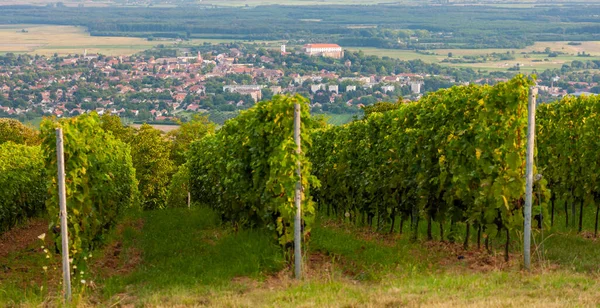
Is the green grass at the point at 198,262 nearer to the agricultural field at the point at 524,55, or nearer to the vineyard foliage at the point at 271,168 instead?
the vineyard foliage at the point at 271,168

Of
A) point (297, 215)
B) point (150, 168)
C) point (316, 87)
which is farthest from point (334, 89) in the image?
point (297, 215)

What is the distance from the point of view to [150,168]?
4653 cm

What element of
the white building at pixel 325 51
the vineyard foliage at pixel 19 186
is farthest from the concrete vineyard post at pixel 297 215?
the white building at pixel 325 51

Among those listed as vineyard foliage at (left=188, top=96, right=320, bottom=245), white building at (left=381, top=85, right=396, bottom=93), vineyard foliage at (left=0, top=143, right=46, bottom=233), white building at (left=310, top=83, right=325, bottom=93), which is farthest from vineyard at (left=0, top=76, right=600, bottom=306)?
white building at (left=310, top=83, right=325, bottom=93)

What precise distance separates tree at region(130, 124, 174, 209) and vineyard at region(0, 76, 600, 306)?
81.3ft

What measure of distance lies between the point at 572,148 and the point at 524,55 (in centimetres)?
14735

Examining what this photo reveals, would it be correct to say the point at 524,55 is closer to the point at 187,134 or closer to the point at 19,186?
the point at 187,134

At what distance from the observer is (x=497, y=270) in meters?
11.4

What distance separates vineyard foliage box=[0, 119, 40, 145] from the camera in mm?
60719

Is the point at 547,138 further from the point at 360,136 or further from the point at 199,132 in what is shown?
the point at 199,132

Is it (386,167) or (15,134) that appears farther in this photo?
(15,134)

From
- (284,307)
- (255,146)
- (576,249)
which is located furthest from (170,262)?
(576,249)

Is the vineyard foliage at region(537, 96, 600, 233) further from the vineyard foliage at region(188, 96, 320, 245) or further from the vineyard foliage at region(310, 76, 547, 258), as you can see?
the vineyard foliage at region(188, 96, 320, 245)

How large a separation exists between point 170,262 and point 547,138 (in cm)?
882
